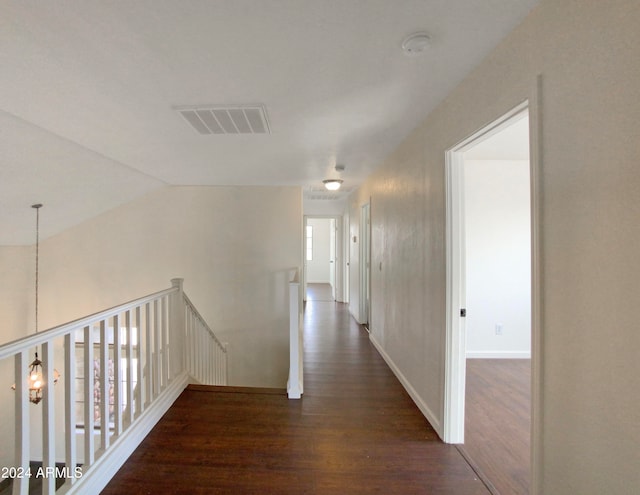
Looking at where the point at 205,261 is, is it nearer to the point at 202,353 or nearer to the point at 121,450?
the point at 202,353

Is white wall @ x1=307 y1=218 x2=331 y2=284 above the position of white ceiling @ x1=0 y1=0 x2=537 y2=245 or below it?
below

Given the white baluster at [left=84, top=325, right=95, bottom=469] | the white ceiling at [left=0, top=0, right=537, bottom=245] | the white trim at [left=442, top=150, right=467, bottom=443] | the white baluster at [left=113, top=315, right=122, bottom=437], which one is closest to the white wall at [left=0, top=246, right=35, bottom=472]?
the white ceiling at [left=0, top=0, right=537, bottom=245]

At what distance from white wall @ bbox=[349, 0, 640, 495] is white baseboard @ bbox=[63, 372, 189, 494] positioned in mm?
2169

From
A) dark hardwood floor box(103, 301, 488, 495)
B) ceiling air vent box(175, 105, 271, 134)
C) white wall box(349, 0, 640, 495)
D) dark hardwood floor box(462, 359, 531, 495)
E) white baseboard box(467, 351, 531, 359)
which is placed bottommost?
dark hardwood floor box(462, 359, 531, 495)

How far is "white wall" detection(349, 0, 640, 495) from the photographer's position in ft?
2.83

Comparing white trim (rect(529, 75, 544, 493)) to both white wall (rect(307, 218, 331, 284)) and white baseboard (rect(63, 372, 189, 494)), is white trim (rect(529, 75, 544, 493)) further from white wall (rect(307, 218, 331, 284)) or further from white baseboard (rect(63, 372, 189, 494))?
white wall (rect(307, 218, 331, 284))

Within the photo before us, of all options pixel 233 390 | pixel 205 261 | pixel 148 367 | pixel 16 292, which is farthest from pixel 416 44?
pixel 16 292

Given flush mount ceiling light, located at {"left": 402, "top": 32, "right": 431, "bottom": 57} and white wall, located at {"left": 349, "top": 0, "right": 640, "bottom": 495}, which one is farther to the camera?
flush mount ceiling light, located at {"left": 402, "top": 32, "right": 431, "bottom": 57}

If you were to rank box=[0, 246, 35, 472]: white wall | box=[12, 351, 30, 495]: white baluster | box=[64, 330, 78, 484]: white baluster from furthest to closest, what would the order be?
box=[0, 246, 35, 472]: white wall < box=[64, 330, 78, 484]: white baluster < box=[12, 351, 30, 495]: white baluster

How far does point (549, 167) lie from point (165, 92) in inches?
83.1

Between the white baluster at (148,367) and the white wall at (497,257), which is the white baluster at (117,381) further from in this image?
the white wall at (497,257)

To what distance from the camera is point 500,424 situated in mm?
2209

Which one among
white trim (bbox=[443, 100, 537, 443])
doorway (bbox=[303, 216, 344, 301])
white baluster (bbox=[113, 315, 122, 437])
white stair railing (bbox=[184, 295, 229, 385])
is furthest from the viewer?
doorway (bbox=[303, 216, 344, 301])

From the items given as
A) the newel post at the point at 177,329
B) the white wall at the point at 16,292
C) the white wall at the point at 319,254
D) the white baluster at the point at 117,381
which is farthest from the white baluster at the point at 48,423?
the white wall at the point at 319,254
